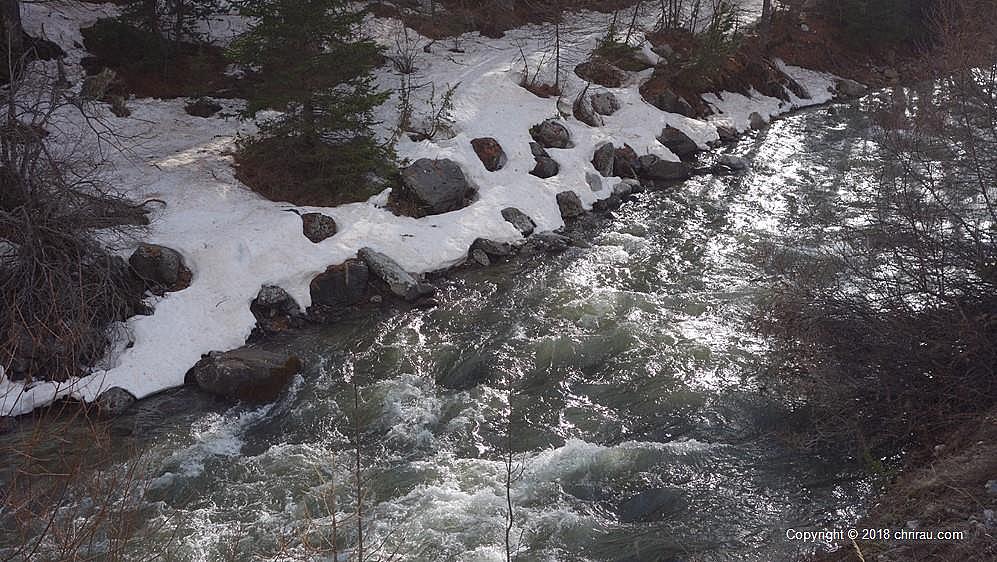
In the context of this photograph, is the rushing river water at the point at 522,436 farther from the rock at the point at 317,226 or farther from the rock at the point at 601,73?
the rock at the point at 601,73

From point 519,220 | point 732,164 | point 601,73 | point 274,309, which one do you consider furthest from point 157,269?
point 601,73

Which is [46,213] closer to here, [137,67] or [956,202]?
[137,67]

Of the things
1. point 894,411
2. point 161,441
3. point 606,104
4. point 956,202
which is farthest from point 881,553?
point 606,104

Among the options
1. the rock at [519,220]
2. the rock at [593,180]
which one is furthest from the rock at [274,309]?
the rock at [593,180]

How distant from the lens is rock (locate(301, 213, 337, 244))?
10906 mm

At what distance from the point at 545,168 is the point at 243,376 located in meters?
7.65

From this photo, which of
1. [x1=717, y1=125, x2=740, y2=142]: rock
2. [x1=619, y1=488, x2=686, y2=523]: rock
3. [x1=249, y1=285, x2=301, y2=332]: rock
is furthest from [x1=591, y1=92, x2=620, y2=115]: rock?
[x1=619, y1=488, x2=686, y2=523]: rock

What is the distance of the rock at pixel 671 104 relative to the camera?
17.9 m

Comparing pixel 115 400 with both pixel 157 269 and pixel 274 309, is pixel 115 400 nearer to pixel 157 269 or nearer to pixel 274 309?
pixel 157 269

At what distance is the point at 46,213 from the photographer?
27.5 feet

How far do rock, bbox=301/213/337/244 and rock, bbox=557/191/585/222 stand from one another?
4.35 m

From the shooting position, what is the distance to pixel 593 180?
14.4 meters

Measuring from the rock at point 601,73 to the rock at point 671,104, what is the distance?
122 cm

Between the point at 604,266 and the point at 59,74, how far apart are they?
1079cm
